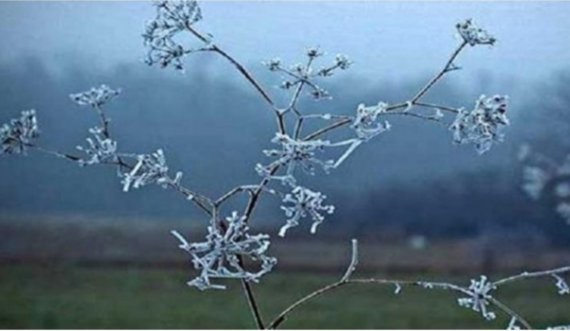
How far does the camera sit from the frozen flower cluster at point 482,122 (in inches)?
64.3

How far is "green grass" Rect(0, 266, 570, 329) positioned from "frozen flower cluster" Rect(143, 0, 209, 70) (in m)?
0.70

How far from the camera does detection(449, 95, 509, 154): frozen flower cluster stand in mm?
1633

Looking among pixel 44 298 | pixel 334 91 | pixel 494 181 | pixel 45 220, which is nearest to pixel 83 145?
pixel 45 220

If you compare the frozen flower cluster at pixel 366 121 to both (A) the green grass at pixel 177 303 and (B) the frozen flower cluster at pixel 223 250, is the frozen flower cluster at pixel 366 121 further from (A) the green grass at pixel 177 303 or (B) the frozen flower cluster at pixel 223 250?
(A) the green grass at pixel 177 303

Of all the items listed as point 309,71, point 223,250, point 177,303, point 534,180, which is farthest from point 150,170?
point 534,180

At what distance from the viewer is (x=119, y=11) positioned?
2.19m

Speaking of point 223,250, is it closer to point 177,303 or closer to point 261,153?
point 261,153

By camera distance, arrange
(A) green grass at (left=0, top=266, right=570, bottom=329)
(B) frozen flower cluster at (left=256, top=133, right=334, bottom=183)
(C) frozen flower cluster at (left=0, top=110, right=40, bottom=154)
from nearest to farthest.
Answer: (B) frozen flower cluster at (left=256, top=133, right=334, bottom=183) < (C) frozen flower cluster at (left=0, top=110, right=40, bottom=154) < (A) green grass at (left=0, top=266, right=570, bottom=329)

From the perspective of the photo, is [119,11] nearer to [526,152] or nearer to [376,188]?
[376,188]

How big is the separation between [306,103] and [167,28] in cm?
49

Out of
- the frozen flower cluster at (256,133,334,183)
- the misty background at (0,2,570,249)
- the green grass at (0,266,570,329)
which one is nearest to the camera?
the frozen flower cluster at (256,133,334,183)

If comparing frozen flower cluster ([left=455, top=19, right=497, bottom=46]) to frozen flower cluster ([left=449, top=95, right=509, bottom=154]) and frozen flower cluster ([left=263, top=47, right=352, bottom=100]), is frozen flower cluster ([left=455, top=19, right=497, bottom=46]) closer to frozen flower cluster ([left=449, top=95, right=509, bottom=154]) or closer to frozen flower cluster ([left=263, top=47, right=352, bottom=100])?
frozen flower cluster ([left=449, top=95, right=509, bottom=154])

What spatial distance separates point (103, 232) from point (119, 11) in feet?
1.65

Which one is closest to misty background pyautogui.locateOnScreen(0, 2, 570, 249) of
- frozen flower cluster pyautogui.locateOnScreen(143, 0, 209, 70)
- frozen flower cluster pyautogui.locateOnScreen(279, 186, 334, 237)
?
Result: frozen flower cluster pyautogui.locateOnScreen(143, 0, 209, 70)
